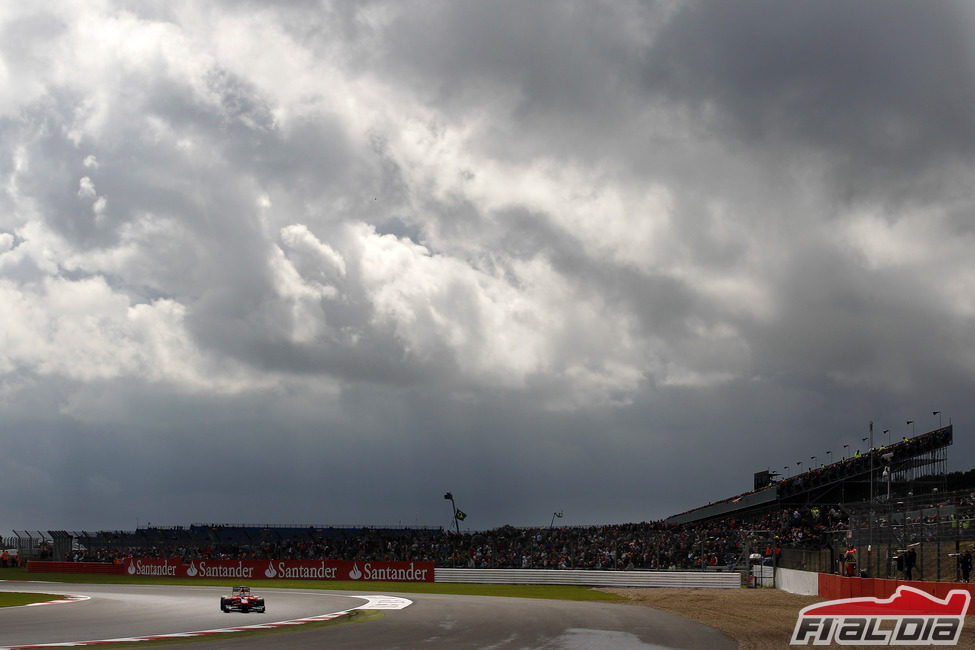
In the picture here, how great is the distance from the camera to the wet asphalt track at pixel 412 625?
19500mm

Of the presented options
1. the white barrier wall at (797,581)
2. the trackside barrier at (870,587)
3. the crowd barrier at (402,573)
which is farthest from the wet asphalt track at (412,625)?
the crowd barrier at (402,573)

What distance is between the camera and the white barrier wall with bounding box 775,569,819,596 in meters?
36.7

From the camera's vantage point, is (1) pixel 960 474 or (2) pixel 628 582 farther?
(1) pixel 960 474

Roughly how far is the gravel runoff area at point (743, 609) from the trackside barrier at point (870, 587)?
2.47 ft

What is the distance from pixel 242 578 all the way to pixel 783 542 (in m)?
34.6

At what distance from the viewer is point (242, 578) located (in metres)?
62.4

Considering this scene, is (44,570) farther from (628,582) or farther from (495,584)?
(628,582)

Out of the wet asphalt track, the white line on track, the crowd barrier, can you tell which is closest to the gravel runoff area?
the wet asphalt track

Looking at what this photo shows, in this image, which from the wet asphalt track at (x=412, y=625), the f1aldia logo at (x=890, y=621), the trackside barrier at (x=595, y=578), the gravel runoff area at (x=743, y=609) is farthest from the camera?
the trackside barrier at (x=595, y=578)

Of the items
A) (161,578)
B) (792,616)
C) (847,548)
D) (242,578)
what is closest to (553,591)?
(847,548)

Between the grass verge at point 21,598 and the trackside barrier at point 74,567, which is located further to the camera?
the trackside barrier at point 74,567

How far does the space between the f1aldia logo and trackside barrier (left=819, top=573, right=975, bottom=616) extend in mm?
465

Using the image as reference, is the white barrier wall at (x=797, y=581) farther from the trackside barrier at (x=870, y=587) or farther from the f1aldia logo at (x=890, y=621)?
the f1aldia logo at (x=890, y=621)

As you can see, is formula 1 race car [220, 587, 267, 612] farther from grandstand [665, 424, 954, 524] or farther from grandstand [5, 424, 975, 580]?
grandstand [665, 424, 954, 524]
